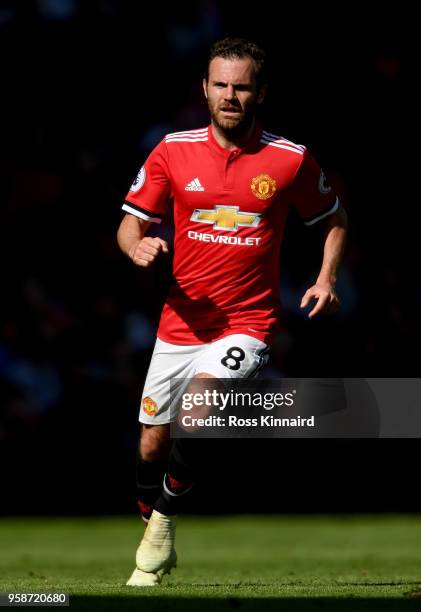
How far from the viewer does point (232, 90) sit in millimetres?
5969

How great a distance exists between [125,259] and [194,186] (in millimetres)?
4934

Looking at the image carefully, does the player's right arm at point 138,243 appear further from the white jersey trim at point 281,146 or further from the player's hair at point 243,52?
the player's hair at point 243,52

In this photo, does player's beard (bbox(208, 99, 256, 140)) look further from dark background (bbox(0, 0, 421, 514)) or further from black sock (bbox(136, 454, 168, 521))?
dark background (bbox(0, 0, 421, 514))

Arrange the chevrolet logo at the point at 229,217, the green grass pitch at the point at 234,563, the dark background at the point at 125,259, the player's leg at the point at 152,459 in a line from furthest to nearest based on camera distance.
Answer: the dark background at the point at 125,259
the player's leg at the point at 152,459
the chevrolet logo at the point at 229,217
the green grass pitch at the point at 234,563

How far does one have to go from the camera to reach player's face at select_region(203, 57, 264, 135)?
597 cm

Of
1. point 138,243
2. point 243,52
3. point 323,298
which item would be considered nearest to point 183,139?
point 243,52

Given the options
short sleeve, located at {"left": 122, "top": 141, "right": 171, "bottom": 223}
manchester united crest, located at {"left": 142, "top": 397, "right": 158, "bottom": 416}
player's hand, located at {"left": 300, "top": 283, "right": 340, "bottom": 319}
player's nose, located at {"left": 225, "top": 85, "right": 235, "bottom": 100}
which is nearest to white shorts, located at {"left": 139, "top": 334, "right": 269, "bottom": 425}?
manchester united crest, located at {"left": 142, "top": 397, "right": 158, "bottom": 416}

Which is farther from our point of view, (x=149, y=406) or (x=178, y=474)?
(x=149, y=406)

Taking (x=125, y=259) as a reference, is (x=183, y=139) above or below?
above

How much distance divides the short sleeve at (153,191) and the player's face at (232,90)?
0.38 metres

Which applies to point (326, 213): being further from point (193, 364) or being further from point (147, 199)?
point (193, 364)

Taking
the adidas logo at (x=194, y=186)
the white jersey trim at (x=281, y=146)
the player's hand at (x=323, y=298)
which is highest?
the white jersey trim at (x=281, y=146)

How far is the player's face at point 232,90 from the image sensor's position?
19.6ft

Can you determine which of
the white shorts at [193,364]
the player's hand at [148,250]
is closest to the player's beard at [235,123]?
the player's hand at [148,250]
